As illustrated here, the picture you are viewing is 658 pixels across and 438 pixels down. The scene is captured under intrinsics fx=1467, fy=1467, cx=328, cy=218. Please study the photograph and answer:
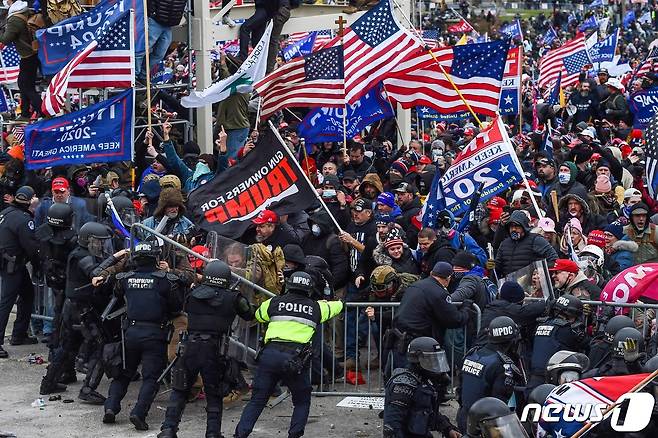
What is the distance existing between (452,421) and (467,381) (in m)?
1.83

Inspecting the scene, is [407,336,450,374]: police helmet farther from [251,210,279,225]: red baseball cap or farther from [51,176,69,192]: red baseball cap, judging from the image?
[51,176,69,192]: red baseball cap

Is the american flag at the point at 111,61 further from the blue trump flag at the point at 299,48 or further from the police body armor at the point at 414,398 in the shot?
the blue trump flag at the point at 299,48

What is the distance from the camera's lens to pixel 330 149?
838 inches

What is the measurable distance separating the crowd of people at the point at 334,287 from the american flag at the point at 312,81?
962 mm

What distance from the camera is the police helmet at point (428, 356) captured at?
11.3m

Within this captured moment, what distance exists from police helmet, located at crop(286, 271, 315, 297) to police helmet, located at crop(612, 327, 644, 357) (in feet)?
8.84

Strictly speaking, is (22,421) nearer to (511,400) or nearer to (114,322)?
(114,322)

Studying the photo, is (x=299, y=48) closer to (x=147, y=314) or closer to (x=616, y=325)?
(x=147, y=314)

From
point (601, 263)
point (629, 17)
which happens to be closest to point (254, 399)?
point (601, 263)

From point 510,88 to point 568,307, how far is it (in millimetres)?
10388

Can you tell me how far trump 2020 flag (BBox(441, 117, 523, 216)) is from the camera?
15016 mm

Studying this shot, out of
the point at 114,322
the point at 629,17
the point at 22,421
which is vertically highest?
the point at 629,17

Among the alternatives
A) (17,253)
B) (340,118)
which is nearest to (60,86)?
(17,253)

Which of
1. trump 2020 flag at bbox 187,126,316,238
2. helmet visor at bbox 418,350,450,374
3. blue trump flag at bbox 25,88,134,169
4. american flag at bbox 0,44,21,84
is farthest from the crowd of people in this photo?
american flag at bbox 0,44,21,84
